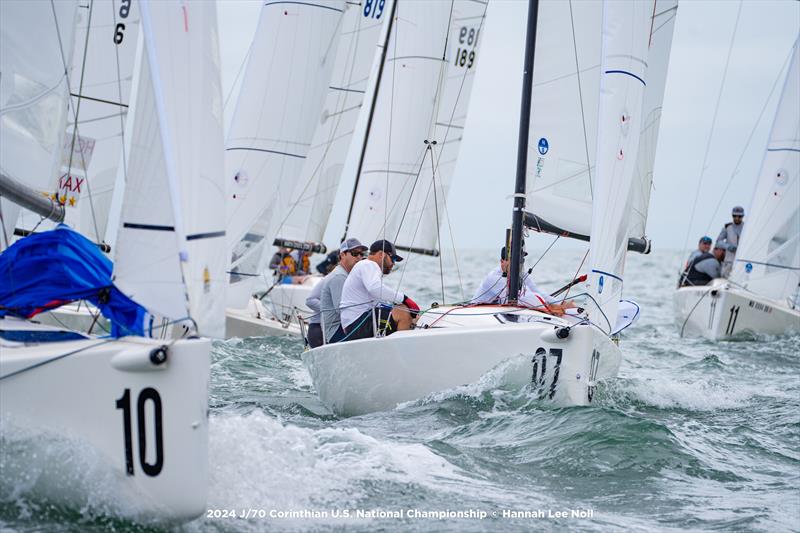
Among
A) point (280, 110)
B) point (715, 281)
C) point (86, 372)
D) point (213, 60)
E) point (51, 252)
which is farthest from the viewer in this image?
point (715, 281)

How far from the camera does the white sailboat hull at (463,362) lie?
24.1 feet

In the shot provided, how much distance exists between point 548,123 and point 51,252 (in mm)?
4582

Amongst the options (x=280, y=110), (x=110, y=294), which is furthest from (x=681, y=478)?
(x=280, y=110)

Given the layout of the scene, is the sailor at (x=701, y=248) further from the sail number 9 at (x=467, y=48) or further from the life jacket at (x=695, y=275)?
the sail number 9 at (x=467, y=48)

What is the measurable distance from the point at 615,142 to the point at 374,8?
8.83 m

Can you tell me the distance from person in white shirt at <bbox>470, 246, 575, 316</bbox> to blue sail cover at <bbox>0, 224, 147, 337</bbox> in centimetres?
368

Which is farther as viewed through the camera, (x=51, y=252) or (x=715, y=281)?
(x=715, y=281)

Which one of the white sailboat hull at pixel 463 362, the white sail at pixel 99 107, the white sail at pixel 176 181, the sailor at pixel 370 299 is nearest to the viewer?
the white sail at pixel 176 181

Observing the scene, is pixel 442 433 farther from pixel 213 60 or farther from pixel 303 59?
pixel 303 59

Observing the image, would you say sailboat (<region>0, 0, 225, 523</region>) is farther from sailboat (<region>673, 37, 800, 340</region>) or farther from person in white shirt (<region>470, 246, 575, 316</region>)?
sailboat (<region>673, 37, 800, 340</region>)

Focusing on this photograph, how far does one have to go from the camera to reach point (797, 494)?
6.23m

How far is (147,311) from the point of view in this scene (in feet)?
16.8

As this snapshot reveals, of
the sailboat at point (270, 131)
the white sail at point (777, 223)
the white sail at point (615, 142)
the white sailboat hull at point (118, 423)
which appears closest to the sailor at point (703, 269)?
the white sail at point (777, 223)

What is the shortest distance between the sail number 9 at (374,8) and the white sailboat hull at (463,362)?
9483 millimetres
